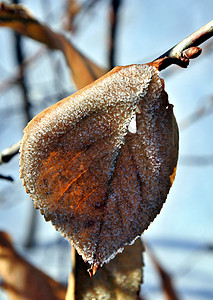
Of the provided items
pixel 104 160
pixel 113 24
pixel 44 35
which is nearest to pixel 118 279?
pixel 104 160

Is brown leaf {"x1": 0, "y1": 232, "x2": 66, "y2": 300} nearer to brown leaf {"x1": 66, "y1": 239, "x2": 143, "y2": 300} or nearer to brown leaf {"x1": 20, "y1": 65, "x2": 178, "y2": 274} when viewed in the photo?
brown leaf {"x1": 66, "y1": 239, "x2": 143, "y2": 300}

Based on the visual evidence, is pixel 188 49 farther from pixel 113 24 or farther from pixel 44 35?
→ pixel 113 24

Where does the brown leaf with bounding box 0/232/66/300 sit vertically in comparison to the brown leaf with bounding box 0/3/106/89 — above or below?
below

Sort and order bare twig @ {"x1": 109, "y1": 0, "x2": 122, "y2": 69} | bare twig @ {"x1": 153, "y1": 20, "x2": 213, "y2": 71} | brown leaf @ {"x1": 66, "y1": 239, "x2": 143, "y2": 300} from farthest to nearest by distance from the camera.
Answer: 1. bare twig @ {"x1": 109, "y1": 0, "x2": 122, "y2": 69}
2. brown leaf @ {"x1": 66, "y1": 239, "x2": 143, "y2": 300}
3. bare twig @ {"x1": 153, "y1": 20, "x2": 213, "y2": 71}

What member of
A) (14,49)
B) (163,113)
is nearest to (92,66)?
(163,113)

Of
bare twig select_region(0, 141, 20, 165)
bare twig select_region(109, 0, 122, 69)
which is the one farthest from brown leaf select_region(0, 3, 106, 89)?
bare twig select_region(109, 0, 122, 69)
